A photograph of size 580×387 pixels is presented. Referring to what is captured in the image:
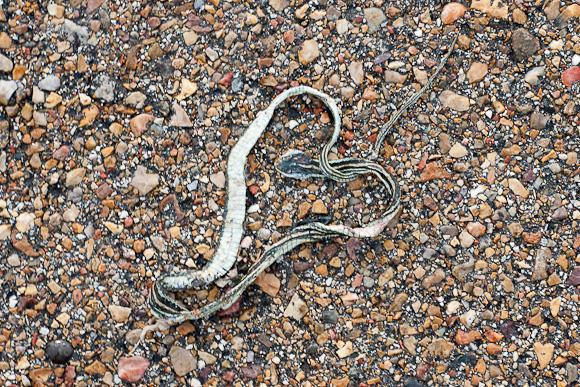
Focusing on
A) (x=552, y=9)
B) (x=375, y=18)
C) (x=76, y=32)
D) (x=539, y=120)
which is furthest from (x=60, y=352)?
(x=552, y=9)

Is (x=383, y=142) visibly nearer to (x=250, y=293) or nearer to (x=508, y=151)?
(x=508, y=151)

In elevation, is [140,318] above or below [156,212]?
below

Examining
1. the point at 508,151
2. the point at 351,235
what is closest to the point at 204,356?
the point at 351,235

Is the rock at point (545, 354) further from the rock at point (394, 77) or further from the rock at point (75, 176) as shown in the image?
the rock at point (75, 176)

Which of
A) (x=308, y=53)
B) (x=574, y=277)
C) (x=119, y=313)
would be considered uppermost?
(x=308, y=53)

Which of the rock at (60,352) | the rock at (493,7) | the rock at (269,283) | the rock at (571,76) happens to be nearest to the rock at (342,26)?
the rock at (493,7)

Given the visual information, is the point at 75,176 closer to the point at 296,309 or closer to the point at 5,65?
the point at 5,65
